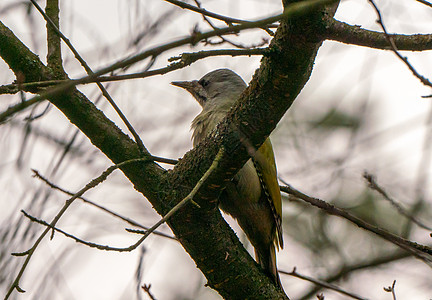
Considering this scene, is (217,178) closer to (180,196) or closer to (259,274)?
(180,196)

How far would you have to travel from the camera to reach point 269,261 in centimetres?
415

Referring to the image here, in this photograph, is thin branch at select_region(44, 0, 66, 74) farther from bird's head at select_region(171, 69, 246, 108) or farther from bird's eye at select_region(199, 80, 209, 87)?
bird's eye at select_region(199, 80, 209, 87)

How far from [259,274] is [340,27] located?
5.46 feet

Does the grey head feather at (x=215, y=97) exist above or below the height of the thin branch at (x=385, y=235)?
above

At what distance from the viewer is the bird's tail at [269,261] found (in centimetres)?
383

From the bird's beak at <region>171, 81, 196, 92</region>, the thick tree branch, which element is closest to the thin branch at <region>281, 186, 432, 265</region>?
the thick tree branch

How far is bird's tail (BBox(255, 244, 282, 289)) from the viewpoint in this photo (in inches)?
151

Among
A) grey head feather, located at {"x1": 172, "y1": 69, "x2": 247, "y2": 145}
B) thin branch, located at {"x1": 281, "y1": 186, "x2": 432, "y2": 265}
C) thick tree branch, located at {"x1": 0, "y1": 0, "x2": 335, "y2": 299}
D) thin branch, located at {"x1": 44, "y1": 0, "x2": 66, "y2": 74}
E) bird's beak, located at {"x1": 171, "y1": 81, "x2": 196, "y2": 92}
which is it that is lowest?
thin branch, located at {"x1": 281, "y1": 186, "x2": 432, "y2": 265}

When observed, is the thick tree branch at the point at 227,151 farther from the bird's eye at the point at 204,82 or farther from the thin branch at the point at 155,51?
the bird's eye at the point at 204,82

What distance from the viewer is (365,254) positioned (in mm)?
6207

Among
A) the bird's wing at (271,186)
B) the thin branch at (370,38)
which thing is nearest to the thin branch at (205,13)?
the thin branch at (370,38)

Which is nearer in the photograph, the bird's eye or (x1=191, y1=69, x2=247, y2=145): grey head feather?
(x1=191, y1=69, x2=247, y2=145): grey head feather

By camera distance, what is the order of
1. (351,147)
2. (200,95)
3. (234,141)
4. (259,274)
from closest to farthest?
(234,141), (259,274), (200,95), (351,147)

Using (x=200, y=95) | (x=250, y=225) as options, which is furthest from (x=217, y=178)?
(x=200, y=95)
